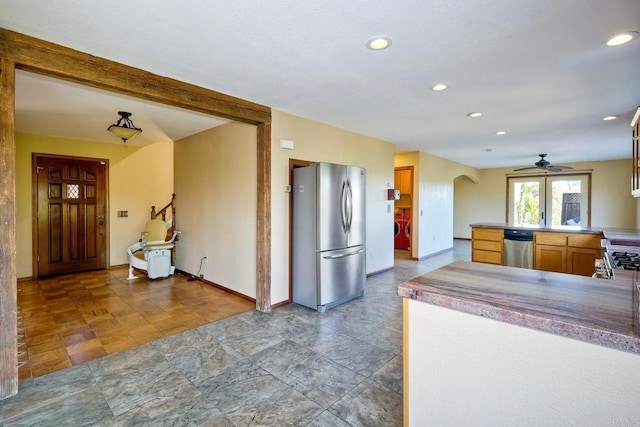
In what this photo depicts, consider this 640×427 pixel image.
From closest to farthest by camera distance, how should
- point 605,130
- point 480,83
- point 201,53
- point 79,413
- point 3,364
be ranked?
point 79,413 → point 3,364 → point 201,53 → point 480,83 → point 605,130

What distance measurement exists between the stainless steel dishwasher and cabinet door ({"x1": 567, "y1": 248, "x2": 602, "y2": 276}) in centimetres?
48

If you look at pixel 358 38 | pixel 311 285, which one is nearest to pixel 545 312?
pixel 358 38

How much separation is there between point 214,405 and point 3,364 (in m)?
1.46

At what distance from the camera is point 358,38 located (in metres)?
2.07

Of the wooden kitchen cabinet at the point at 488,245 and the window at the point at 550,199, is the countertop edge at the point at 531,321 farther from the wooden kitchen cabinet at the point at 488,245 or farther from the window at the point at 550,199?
the window at the point at 550,199

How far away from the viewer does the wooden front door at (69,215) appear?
5191 millimetres

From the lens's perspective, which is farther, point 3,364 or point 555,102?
point 555,102

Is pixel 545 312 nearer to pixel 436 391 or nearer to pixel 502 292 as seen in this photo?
pixel 502 292

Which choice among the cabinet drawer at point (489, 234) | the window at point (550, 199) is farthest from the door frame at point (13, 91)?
the window at point (550, 199)

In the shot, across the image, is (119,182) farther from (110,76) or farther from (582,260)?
(582,260)

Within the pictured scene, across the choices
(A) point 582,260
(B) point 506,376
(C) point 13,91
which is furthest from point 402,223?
(C) point 13,91

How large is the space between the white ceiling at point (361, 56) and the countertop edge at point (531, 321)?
5.28 ft

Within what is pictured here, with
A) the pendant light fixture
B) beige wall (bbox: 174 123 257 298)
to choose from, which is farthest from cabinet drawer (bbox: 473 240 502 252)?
the pendant light fixture

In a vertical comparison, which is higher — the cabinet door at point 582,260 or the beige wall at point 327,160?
the beige wall at point 327,160
